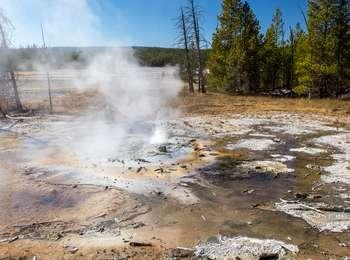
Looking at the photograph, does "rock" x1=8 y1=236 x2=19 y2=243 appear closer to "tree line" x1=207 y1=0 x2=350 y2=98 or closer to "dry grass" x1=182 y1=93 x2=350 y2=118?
"dry grass" x1=182 y1=93 x2=350 y2=118

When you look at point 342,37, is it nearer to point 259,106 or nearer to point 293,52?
point 259,106

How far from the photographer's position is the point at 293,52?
4434 cm

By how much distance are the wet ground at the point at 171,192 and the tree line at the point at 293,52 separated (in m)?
12.7

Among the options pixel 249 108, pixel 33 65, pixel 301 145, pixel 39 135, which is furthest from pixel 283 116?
pixel 33 65

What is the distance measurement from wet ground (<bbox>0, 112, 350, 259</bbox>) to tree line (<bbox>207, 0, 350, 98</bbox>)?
1266cm

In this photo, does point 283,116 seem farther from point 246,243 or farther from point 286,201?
point 246,243

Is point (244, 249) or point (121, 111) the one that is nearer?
point (244, 249)

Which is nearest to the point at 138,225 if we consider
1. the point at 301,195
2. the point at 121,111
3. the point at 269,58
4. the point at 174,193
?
the point at 174,193

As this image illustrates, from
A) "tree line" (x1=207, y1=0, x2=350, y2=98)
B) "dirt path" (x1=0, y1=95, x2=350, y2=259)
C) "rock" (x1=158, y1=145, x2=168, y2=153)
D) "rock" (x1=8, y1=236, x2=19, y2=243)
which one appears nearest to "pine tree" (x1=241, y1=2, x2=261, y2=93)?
"tree line" (x1=207, y1=0, x2=350, y2=98)

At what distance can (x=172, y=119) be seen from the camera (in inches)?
922

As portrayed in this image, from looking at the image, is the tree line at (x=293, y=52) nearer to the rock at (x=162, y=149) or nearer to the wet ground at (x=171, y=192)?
the wet ground at (x=171, y=192)

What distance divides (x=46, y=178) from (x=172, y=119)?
39.1 ft

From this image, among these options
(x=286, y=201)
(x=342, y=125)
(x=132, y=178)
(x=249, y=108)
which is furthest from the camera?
(x=249, y=108)

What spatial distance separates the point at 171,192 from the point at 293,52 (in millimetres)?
36942
